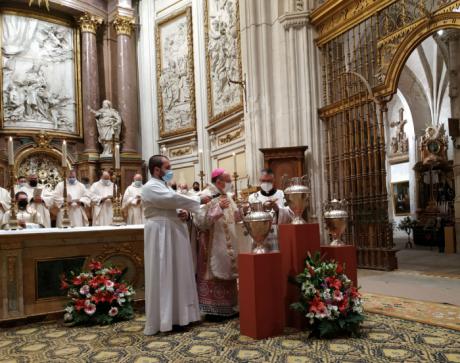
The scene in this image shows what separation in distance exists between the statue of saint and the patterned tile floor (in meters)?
9.74

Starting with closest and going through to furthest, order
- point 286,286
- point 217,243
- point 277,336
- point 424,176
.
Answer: point 277,336 → point 286,286 → point 217,243 → point 424,176

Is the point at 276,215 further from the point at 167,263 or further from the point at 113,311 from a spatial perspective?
the point at 113,311

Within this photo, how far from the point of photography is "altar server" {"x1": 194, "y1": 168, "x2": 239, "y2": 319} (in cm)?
480

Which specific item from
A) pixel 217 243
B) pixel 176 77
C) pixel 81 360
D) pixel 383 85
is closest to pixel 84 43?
pixel 176 77

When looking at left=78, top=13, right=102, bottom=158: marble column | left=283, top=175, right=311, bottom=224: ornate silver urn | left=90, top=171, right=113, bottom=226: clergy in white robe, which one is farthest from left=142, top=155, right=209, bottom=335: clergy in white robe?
left=78, top=13, right=102, bottom=158: marble column

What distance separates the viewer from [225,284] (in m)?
4.88

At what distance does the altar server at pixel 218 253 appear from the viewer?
4797 millimetres

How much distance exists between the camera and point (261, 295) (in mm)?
3994

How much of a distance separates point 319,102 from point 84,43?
842 centimetres

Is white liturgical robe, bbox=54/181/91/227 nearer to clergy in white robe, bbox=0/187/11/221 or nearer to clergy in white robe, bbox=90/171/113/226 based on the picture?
clergy in white robe, bbox=90/171/113/226

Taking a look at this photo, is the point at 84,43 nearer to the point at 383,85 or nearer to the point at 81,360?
the point at 383,85

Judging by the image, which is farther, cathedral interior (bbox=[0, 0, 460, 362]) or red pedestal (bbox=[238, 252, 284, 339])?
cathedral interior (bbox=[0, 0, 460, 362])

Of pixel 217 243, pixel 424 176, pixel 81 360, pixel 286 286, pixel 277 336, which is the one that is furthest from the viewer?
pixel 424 176

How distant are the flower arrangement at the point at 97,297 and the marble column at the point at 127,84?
30.4ft
